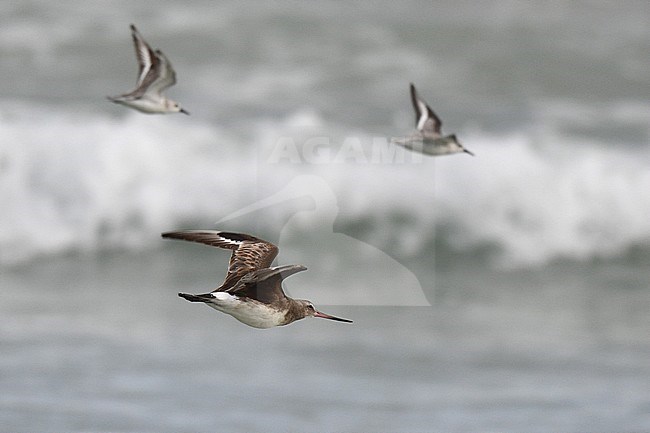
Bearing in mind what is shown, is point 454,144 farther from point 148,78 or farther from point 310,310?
point 310,310

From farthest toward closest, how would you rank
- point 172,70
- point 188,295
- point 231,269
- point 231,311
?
point 172,70, point 231,269, point 231,311, point 188,295

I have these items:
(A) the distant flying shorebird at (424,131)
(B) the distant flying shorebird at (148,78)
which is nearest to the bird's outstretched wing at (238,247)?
(B) the distant flying shorebird at (148,78)

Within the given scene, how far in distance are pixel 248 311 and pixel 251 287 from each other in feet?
0.89

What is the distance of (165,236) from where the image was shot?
1338cm

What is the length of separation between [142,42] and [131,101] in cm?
92

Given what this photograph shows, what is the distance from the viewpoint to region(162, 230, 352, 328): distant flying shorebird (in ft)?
40.9

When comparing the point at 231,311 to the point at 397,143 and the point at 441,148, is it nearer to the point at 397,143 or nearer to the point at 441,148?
the point at 397,143

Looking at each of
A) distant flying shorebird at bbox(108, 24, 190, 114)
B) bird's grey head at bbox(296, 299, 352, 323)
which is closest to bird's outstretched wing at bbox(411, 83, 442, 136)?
distant flying shorebird at bbox(108, 24, 190, 114)

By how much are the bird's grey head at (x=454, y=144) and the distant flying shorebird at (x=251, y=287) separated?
7.80 m

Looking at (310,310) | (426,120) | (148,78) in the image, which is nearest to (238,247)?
(310,310)

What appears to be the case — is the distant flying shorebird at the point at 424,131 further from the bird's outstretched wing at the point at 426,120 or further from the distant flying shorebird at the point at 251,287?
the distant flying shorebird at the point at 251,287

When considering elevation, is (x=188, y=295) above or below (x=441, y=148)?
below

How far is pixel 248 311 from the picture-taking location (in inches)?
507

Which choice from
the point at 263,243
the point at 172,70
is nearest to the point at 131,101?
the point at 172,70
